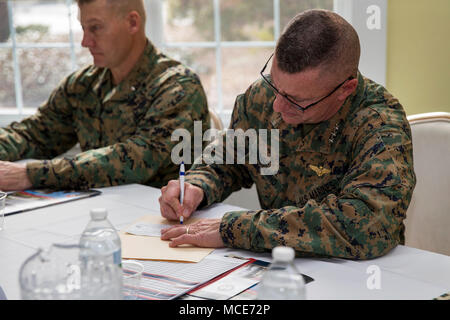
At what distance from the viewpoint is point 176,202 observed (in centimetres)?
150

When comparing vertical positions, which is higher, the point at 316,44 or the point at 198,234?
the point at 316,44

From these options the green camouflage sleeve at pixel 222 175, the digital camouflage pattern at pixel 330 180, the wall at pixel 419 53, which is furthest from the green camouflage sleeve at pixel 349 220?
the wall at pixel 419 53

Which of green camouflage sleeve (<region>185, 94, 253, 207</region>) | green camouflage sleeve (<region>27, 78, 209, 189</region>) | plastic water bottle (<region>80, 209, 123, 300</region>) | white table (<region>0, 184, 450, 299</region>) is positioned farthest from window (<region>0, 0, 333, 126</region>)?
plastic water bottle (<region>80, 209, 123, 300</region>)

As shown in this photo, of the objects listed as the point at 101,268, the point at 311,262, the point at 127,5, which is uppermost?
the point at 127,5

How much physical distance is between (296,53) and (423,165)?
67 cm

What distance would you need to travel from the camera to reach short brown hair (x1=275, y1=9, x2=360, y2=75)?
1.34 metres

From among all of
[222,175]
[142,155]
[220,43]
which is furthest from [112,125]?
[220,43]

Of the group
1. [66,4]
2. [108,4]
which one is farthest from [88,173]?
[66,4]

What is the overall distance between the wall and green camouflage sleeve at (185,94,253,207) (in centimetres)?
97

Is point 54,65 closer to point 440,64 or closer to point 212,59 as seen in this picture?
point 212,59

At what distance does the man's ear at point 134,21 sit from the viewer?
7.45 feet

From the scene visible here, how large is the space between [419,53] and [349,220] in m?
1.38

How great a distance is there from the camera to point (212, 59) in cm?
416

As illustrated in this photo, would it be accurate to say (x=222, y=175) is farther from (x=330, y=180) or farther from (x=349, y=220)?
(x=349, y=220)
